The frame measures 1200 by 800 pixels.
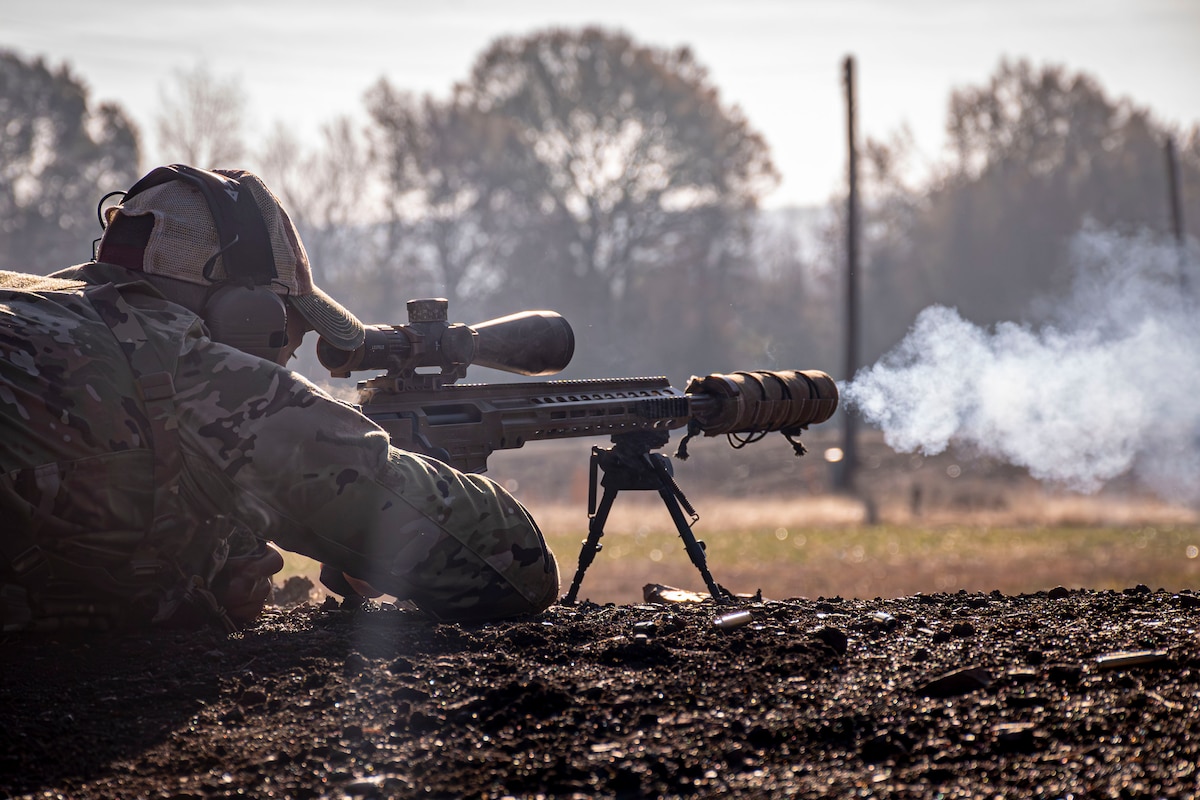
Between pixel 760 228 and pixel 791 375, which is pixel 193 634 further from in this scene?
pixel 760 228

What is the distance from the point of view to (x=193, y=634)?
3945mm

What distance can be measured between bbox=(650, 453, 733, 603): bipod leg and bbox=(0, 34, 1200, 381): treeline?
26100 mm

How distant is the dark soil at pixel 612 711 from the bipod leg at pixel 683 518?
144cm

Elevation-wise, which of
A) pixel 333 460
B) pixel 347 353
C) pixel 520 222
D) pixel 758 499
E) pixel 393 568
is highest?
pixel 520 222

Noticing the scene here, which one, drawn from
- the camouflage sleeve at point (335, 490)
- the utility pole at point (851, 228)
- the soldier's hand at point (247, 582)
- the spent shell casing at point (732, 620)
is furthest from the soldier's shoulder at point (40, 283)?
the utility pole at point (851, 228)

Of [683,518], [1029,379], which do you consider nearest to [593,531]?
[683,518]

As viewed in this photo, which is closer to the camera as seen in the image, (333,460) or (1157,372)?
(333,460)

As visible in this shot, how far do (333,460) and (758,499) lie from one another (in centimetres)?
2349

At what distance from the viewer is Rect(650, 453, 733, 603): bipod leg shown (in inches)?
218

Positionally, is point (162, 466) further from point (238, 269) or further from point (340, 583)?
point (340, 583)

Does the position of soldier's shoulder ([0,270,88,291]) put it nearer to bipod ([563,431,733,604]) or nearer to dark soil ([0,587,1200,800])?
dark soil ([0,587,1200,800])

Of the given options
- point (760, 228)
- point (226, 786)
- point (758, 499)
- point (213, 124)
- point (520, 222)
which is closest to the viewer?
point (226, 786)

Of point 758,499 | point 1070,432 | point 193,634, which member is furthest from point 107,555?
point 758,499

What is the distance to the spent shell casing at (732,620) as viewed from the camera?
3.99m
